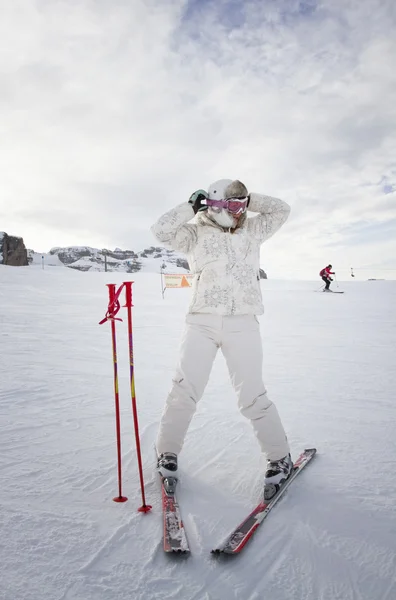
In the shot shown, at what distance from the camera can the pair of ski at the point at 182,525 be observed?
5.48ft

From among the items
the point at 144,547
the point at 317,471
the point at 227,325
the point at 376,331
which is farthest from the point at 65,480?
the point at 376,331

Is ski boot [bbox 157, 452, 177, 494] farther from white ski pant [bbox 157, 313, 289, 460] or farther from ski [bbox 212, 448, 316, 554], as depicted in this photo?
ski [bbox 212, 448, 316, 554]

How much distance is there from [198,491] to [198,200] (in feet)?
6.33

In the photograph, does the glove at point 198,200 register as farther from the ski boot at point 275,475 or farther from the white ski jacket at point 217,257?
the ski boot at point 275,475

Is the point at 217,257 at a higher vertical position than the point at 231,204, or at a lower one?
lower

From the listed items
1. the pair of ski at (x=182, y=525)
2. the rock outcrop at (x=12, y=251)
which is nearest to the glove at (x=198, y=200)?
the pair of ski at (x=182, y=525)

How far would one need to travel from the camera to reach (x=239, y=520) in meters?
1.95

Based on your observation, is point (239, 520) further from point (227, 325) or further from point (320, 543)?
point (227, 325)

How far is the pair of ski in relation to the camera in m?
1.67

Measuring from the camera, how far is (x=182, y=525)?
6.06 feet

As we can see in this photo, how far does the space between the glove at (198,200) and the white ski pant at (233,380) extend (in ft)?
2.46

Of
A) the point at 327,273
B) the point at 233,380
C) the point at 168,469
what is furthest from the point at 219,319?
the point at 327,273

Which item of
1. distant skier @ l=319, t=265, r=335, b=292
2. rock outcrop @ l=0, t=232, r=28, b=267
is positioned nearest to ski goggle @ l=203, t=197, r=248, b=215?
distant skier @ l=319, t=265, r=335, b=292

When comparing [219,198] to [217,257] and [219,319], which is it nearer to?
[217,257]
